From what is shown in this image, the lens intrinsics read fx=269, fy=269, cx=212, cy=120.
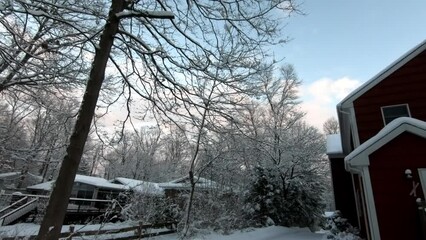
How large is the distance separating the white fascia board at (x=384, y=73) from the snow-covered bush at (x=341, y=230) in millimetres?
4718

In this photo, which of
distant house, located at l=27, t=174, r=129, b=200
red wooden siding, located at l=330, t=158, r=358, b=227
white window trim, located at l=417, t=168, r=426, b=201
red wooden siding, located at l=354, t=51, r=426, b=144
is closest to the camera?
white window trim, located at l=417, t=168, r=426, b=201

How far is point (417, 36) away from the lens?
940 cm

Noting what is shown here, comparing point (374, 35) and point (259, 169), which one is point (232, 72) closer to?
point (374, 35)

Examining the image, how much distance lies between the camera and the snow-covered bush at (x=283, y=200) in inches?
578

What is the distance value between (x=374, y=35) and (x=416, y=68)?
73.0 inches

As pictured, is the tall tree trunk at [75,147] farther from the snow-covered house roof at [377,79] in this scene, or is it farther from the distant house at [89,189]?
the distant house at [89,189]

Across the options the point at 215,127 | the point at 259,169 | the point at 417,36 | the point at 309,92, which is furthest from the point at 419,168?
the point at 259,169

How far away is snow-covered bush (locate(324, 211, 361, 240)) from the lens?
9.71 meters

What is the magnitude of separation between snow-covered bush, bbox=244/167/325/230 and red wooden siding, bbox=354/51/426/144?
7245 mm

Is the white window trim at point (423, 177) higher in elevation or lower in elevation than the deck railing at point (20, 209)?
higher

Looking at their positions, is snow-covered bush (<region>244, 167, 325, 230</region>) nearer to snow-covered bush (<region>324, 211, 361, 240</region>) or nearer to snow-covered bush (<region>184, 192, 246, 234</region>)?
snow-covered bush (<region>184, 192, 246, 234</region>)

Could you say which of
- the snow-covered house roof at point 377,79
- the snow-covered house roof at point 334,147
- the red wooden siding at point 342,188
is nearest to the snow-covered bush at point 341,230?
the red wooden siding at point 342,188

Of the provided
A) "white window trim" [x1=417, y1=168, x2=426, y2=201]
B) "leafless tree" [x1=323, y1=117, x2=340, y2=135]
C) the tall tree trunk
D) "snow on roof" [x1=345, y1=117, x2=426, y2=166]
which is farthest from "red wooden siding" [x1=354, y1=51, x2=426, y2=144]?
"leafless tree" [x1=323, y1=117, x2=340, y2=135]

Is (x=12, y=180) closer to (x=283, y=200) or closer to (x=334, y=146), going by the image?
(x=283, y=200)
